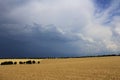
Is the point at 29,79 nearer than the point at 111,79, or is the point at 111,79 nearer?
the point at 111,79

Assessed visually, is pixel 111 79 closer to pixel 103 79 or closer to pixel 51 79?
pixel 103 79

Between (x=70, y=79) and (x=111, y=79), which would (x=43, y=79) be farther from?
(x=111, y=79)

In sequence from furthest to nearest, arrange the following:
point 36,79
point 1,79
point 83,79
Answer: point 1,79
point 36,79
point 83,79

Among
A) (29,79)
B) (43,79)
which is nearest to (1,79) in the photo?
(29,79)

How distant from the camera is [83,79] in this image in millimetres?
29031

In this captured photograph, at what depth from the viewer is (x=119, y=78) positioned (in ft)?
88.8

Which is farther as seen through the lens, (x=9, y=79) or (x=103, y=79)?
(x=9, y=79)

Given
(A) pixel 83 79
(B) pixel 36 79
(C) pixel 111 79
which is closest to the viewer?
(C) pixel 111 79

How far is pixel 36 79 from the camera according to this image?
31.5m

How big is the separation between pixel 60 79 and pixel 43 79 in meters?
2.43

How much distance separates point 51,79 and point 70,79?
259cm

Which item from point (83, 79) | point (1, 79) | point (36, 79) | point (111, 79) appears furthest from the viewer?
point (1, 79)

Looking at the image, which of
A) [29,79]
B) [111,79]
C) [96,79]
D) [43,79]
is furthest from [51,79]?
[111,79]

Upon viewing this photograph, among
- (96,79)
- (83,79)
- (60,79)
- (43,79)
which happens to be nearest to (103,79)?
(96,79)
